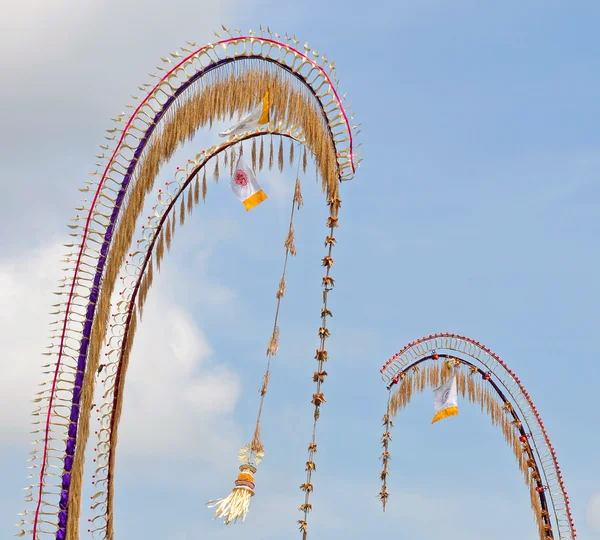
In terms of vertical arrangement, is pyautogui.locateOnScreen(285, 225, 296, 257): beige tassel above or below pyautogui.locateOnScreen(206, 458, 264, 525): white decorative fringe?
above

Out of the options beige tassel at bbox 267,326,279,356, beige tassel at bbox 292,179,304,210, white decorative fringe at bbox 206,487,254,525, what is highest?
beige tassel at bbox 292,179,304,210

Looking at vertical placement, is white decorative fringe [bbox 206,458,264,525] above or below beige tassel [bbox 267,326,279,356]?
below

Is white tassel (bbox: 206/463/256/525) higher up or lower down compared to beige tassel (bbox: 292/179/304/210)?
lower down

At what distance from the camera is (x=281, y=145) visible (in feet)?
75.9

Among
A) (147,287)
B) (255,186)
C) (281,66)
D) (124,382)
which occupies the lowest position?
(124,382)

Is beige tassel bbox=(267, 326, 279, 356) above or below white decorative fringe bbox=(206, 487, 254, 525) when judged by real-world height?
above

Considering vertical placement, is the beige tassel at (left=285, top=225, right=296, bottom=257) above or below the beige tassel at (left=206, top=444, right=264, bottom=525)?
above

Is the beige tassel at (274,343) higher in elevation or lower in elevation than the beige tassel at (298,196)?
lower

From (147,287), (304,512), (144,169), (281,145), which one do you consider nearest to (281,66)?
(281,145)

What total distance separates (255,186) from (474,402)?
45.6 feet

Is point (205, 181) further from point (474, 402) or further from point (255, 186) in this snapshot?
point (474, 402)

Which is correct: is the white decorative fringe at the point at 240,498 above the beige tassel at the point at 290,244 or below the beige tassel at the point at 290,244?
below

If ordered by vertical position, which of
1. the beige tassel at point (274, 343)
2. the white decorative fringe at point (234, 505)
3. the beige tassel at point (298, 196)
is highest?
the beige tassel at point (298, 196)

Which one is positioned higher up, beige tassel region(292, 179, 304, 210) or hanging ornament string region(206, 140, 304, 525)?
beige tassel region(292, 179, 304, 210)
